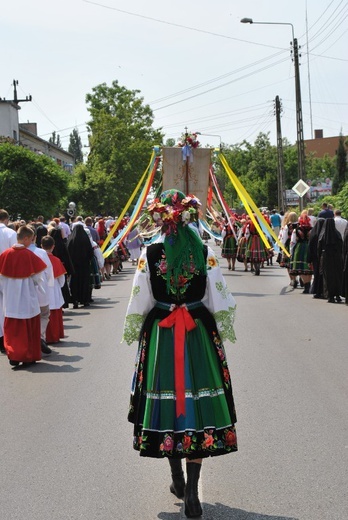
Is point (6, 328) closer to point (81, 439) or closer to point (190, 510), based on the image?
point (81, 439)

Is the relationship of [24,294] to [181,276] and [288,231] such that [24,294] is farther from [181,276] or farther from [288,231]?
[288,231]

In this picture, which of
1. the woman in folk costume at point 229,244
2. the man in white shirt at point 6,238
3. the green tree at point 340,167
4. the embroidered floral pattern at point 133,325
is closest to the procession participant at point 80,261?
the man in white shirt at point 6,238

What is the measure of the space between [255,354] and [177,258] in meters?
5.63

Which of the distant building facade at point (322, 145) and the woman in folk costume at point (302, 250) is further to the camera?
the distant building facade at point (322, 145)

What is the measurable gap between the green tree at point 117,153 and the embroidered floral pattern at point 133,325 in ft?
197

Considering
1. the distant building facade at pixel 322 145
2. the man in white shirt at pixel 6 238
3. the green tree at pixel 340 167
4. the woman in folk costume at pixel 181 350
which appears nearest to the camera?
the woman in folk costume at pixel 181 350

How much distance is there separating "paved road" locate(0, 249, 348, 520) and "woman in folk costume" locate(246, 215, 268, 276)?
1301cm

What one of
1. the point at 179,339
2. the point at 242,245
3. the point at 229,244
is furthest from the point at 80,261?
the point at 179,339

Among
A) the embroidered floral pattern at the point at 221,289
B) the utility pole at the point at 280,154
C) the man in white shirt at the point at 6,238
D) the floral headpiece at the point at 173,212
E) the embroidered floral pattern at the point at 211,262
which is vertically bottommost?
the embroidered floral pattern at the point at 221,289

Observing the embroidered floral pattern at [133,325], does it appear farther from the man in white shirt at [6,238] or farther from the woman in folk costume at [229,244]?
the woman in folk costume at [229,244]

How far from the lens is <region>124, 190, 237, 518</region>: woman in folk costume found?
5242 mm

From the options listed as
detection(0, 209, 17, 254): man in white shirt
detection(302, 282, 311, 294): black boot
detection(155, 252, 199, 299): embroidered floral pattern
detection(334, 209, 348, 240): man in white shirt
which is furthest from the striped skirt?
detection(302, 282, 311, 294): black boot

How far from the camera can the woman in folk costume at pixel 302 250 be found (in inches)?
747

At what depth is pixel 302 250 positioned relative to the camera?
1897 cm
